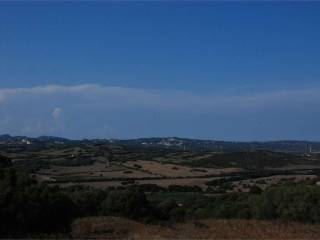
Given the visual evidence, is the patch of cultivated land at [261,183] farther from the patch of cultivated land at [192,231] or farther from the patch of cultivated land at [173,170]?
the patch of cultivated land at [192,231]

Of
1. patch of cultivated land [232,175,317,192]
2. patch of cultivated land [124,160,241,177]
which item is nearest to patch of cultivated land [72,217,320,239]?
patch of cultivated land [232,175,317,192]

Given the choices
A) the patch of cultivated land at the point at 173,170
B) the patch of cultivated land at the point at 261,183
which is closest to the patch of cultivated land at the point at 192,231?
the patch of cultivated land at the point at 261,183

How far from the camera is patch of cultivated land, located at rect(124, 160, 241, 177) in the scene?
84.5 m

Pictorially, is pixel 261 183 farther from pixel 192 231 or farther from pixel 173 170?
pixel 192 231

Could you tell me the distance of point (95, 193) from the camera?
1303 inches

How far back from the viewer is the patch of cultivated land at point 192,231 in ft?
46.2

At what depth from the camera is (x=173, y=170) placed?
88.5 metres

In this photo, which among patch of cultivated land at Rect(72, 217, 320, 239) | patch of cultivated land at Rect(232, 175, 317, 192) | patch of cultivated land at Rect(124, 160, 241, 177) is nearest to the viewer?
patch of cultivated land at Rect(72, 217, 320, 239)

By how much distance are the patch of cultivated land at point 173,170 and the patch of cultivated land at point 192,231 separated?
213 feet

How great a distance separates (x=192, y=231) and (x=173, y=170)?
73.6 m

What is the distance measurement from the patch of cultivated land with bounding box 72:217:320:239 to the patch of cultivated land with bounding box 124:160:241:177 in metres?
65.0

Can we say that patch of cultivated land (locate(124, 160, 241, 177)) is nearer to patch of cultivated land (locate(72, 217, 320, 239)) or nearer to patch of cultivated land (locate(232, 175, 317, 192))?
patch of cultivated land (locate(232, 175, 317, 192))

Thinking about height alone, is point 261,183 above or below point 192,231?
below

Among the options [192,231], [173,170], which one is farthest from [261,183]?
[192,231]
